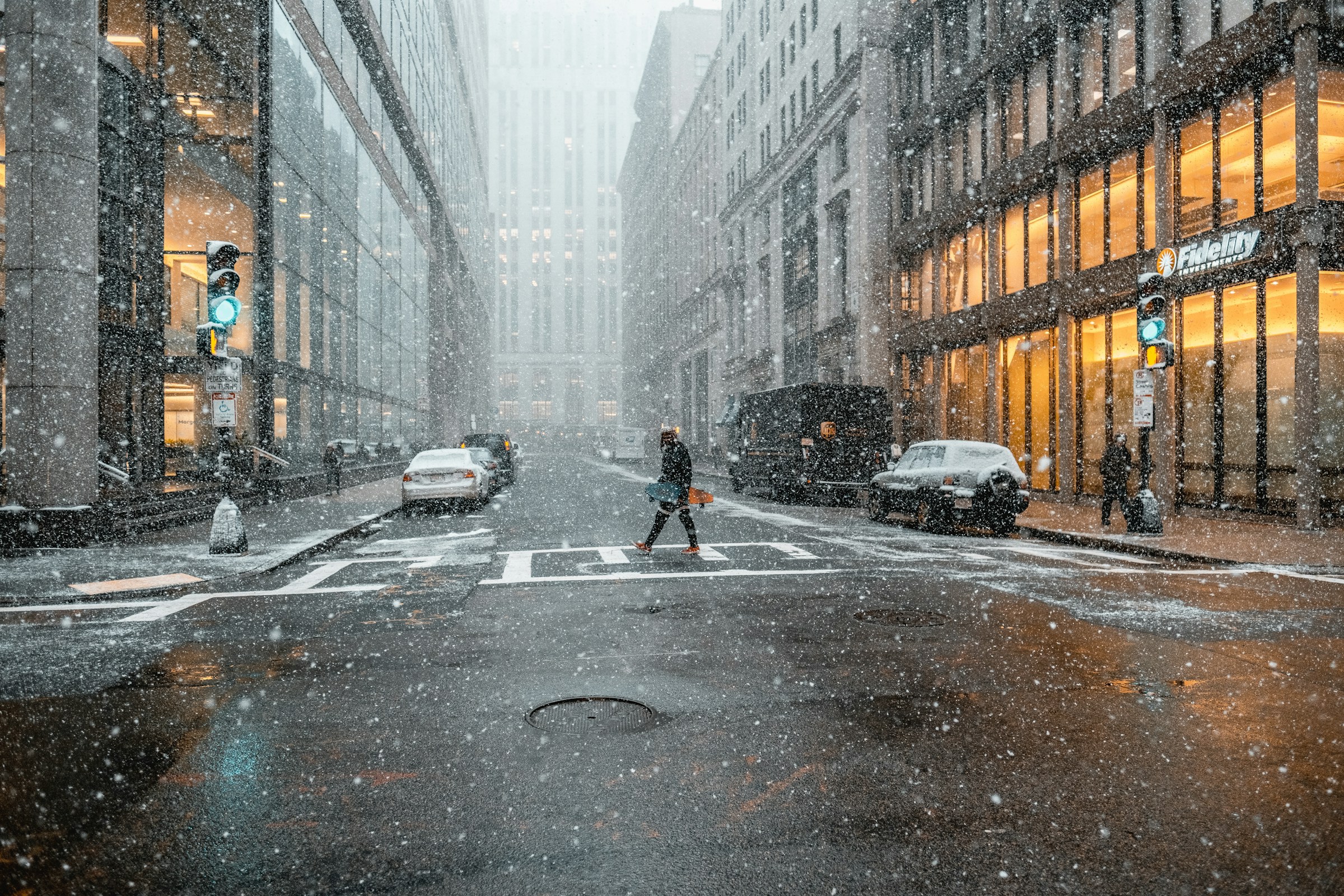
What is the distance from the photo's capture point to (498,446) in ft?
109

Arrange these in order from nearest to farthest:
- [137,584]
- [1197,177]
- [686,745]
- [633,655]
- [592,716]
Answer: [686,745] < [592,716] < [633,655] < [137,584] < [1197,177]

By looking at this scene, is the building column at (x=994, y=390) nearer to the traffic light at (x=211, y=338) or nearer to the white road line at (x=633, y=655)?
the traffic light at (x=211, y=338)

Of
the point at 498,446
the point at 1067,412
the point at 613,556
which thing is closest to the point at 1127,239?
the point at 1067,412

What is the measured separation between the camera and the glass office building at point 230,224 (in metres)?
16.5

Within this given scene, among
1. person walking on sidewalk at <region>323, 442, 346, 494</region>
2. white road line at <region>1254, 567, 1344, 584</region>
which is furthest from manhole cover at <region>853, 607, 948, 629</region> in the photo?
person walking on sidewalk at <region>323, 442, 346, 494</region>

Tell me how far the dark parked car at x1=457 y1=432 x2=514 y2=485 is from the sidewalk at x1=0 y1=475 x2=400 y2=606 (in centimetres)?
1303

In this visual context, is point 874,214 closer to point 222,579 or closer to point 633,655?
point 222,579

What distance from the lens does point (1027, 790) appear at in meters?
4.19

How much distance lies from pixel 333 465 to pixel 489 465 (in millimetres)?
4811

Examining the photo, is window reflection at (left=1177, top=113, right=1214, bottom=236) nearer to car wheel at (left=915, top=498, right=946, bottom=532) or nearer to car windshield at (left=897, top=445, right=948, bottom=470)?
car windshield at (left=897, top=445, right=948, bottom=470)

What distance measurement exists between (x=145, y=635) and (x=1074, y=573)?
10202 millimetres

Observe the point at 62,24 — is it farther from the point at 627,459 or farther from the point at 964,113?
the point at 627,459

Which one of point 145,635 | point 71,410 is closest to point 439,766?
point 145,635

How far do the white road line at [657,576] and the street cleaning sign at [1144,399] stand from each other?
7.59 m
